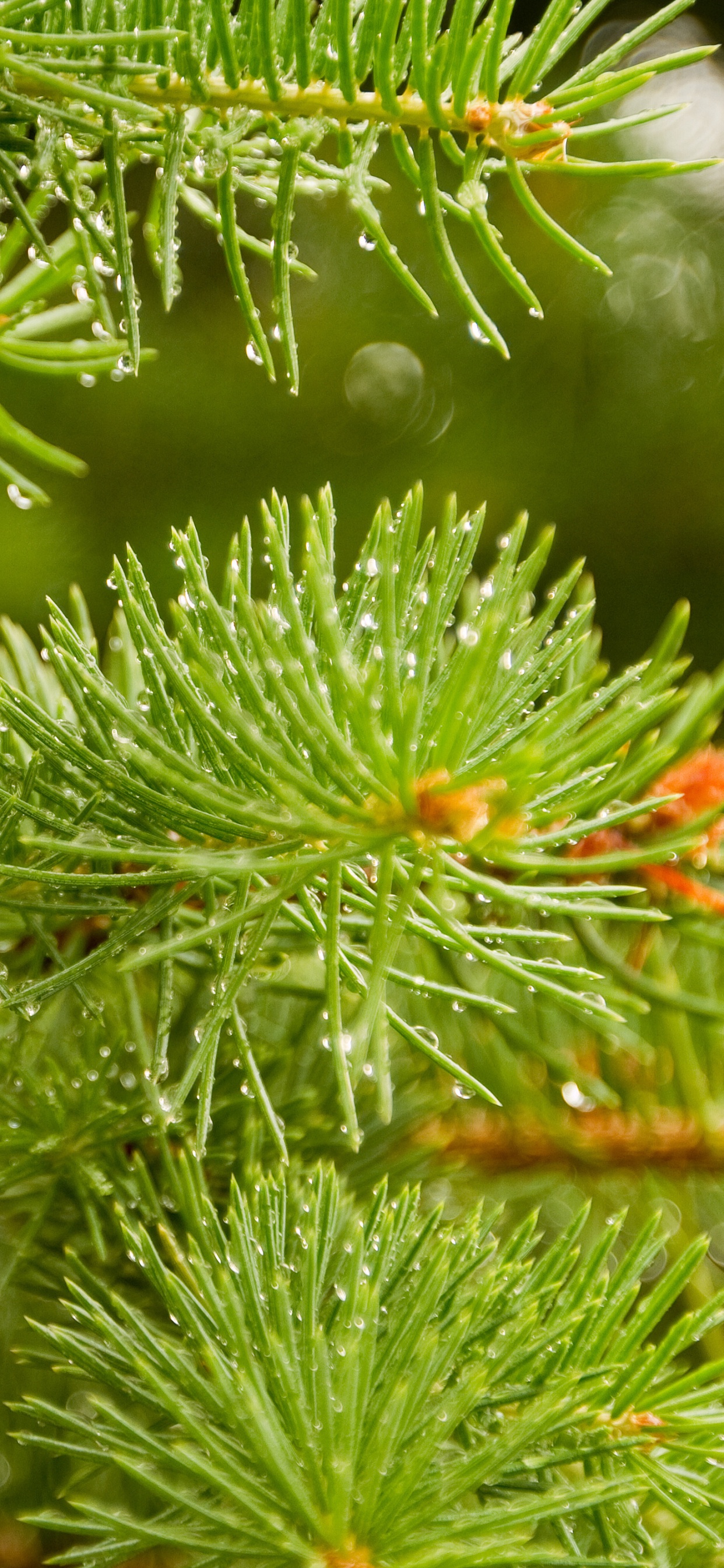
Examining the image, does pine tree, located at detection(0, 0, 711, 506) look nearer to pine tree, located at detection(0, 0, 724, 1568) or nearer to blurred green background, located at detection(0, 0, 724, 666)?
pine tree, located at detection(0, 0, 724, 1568)

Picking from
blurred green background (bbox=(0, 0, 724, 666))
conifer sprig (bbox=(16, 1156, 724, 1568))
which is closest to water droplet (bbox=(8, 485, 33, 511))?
conifer sprig (bbox=(16, 1156, 724, 1568))

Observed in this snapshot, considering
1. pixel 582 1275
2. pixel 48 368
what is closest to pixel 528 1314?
pixel 582 1275

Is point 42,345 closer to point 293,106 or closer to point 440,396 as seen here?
point 293,106

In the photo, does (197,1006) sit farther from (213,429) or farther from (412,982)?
(213,429)

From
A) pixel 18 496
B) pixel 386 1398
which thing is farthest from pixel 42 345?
pixel 386 1398

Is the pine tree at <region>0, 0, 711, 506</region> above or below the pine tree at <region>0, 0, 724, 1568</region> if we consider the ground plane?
above
